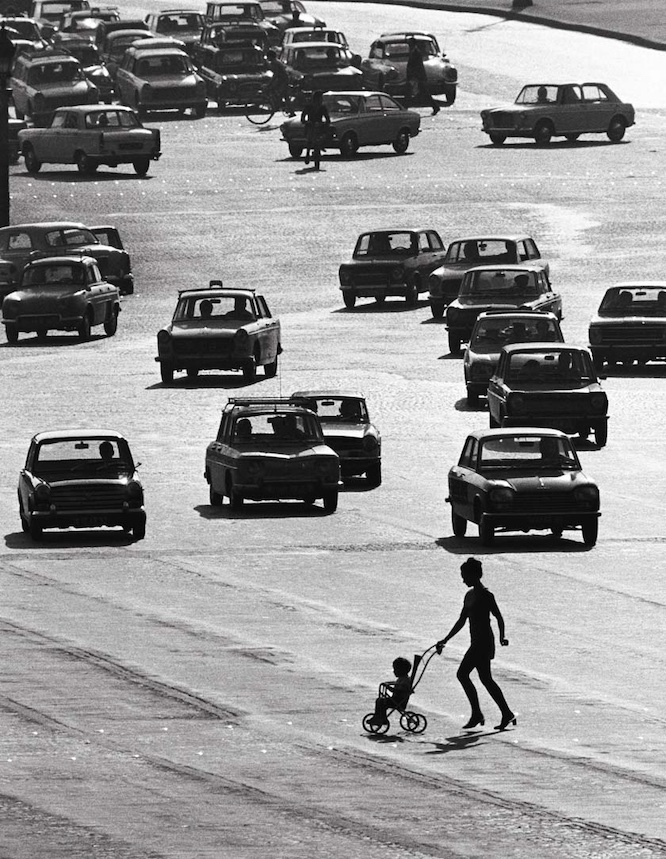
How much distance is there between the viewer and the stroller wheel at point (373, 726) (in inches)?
648

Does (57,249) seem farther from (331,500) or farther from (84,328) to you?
(331,500)

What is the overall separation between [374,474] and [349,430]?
68 cm

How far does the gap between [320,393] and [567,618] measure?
9748 millimetres

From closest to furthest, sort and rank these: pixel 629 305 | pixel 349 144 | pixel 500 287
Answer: pixel 629 305 < pixel 500 287 < pixel 349 144

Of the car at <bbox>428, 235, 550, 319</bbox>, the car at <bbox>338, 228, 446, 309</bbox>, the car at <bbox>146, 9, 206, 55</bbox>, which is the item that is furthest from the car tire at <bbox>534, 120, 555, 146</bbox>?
the car at <bbox>428, 235, 550, 319</bbox>

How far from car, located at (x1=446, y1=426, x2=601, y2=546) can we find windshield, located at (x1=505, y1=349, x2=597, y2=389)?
227 inches

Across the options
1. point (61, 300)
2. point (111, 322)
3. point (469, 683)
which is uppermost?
point (469, 683)

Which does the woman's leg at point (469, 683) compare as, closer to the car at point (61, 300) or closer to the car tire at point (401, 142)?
the car at point (61, 300)

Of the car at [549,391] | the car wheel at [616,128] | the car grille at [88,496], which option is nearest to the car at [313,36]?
the car wheel at [616,128]

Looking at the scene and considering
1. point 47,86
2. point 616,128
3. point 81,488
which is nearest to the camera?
point 81,488

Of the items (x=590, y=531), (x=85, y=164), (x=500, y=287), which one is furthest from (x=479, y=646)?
(x=85, y=164)

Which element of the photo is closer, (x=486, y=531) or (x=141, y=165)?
(x=486, y=531)

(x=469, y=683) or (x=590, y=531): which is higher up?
(x=469, y=683)

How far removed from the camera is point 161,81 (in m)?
65.9
